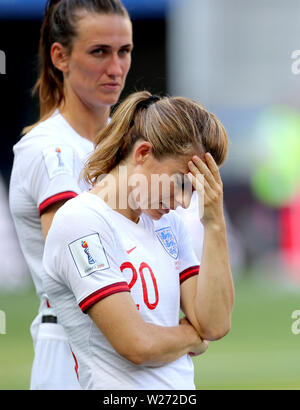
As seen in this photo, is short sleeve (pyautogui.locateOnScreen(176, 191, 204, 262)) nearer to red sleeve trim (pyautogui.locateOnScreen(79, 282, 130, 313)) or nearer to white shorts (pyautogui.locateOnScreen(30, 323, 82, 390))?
white shorts (pyautogui.locateOnScreen(30, 323, 82, 390))

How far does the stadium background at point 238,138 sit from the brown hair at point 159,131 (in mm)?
2975

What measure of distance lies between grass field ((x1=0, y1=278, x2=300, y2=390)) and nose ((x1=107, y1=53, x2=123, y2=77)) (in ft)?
12.6

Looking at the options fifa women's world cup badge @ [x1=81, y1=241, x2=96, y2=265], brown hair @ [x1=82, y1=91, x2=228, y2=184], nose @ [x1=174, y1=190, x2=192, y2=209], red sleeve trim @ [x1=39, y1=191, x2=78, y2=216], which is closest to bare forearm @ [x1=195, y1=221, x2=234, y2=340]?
nose @ [x1=174, y1=190, x2=192, y2=209]

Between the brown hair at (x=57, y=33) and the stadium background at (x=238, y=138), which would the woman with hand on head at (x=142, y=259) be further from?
the stadium background at (x=238, y=138)

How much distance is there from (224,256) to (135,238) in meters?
0.30

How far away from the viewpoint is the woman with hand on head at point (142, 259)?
8.43 feet

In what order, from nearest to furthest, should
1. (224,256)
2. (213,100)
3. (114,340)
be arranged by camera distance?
(114,340)
(224,256)
(213,100)

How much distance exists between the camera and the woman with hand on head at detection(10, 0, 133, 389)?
3359mm

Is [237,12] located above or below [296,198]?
above

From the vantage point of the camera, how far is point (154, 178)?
2701 millimetres

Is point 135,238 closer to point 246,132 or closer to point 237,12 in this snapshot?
point 246,132

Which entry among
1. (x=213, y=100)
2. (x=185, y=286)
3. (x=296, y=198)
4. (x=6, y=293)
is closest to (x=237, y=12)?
(x=213, y=100)

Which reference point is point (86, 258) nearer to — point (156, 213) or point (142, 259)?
point (142, 259)

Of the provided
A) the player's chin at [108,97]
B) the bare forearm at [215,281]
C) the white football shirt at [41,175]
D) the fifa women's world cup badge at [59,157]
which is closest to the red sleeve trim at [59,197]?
the white football shirt at [41,175]
